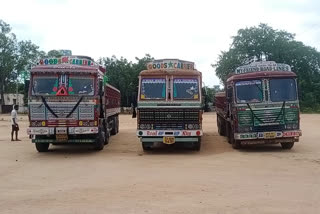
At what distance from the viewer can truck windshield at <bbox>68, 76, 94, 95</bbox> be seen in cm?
1441

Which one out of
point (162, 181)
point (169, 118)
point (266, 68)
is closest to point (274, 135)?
point (266, 68)

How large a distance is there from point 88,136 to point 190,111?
12.2ft

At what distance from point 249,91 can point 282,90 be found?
116 cm

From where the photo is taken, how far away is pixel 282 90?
14852 millimetres

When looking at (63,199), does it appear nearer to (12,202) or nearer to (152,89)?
(12,202)

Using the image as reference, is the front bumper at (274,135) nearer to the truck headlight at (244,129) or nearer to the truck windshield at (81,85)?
the truck headlight at (244,129)

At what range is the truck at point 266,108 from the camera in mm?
14680

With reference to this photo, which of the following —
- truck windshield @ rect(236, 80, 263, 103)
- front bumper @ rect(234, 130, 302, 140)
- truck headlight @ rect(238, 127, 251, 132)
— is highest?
truck windshield @ rect(236, 80, 263, 103)

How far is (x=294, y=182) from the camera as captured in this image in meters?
9.13

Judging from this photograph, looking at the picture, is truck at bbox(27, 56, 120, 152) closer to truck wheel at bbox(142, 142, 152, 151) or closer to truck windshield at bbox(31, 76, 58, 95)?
truck windshield at bbox(31, 76, 58, 95)

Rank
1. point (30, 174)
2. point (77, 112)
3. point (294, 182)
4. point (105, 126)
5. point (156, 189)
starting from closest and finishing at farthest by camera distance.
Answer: point (156, 189)
point (294, 182)
point (30, 174)
point (77, 112)
point (105, 126)

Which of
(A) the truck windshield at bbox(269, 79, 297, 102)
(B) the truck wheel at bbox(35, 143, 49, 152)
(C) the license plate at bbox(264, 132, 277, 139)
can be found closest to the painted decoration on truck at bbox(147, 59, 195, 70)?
(A) the truck windshield at bbox(269, 79, 297, 102)

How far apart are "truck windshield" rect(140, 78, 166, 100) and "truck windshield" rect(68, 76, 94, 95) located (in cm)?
181

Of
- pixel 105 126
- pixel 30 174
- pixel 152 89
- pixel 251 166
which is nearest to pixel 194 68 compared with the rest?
pixel 152 89
